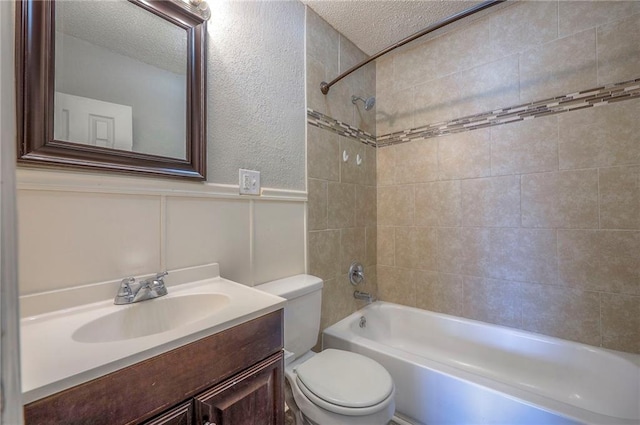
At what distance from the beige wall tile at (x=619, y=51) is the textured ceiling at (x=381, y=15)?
28.0 inches

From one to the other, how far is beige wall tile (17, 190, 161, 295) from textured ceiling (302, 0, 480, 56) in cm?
157

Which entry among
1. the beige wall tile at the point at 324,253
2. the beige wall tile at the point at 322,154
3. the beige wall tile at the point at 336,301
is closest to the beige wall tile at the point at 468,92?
the beige wall tile at the point at 322,154

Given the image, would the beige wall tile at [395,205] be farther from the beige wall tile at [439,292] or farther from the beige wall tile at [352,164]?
the beige wall tile at [439,292]

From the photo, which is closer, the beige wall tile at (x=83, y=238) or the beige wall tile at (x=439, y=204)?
the beige wall tile at (x=83, y=238)

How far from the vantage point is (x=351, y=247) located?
1977 millimetres

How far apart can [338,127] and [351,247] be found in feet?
2.85

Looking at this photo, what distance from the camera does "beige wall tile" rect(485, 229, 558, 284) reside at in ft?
5.16

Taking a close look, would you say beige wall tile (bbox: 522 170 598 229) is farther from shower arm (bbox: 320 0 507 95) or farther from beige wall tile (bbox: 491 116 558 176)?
shower arm (bbox: 320 0 507 95)

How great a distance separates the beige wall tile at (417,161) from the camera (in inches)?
77.9

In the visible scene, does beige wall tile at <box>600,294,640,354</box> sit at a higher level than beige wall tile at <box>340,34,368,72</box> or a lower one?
lower

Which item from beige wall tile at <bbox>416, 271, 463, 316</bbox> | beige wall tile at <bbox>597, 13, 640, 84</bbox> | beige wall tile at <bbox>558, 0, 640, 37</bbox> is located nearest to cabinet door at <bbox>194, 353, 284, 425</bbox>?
beige wall tile at <bbox>416, 271, 463, 316</bbox>

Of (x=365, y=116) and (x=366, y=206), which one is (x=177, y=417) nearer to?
(x=366, y=206)

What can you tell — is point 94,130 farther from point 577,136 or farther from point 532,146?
point 577,136

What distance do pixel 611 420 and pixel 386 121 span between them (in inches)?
80.1
